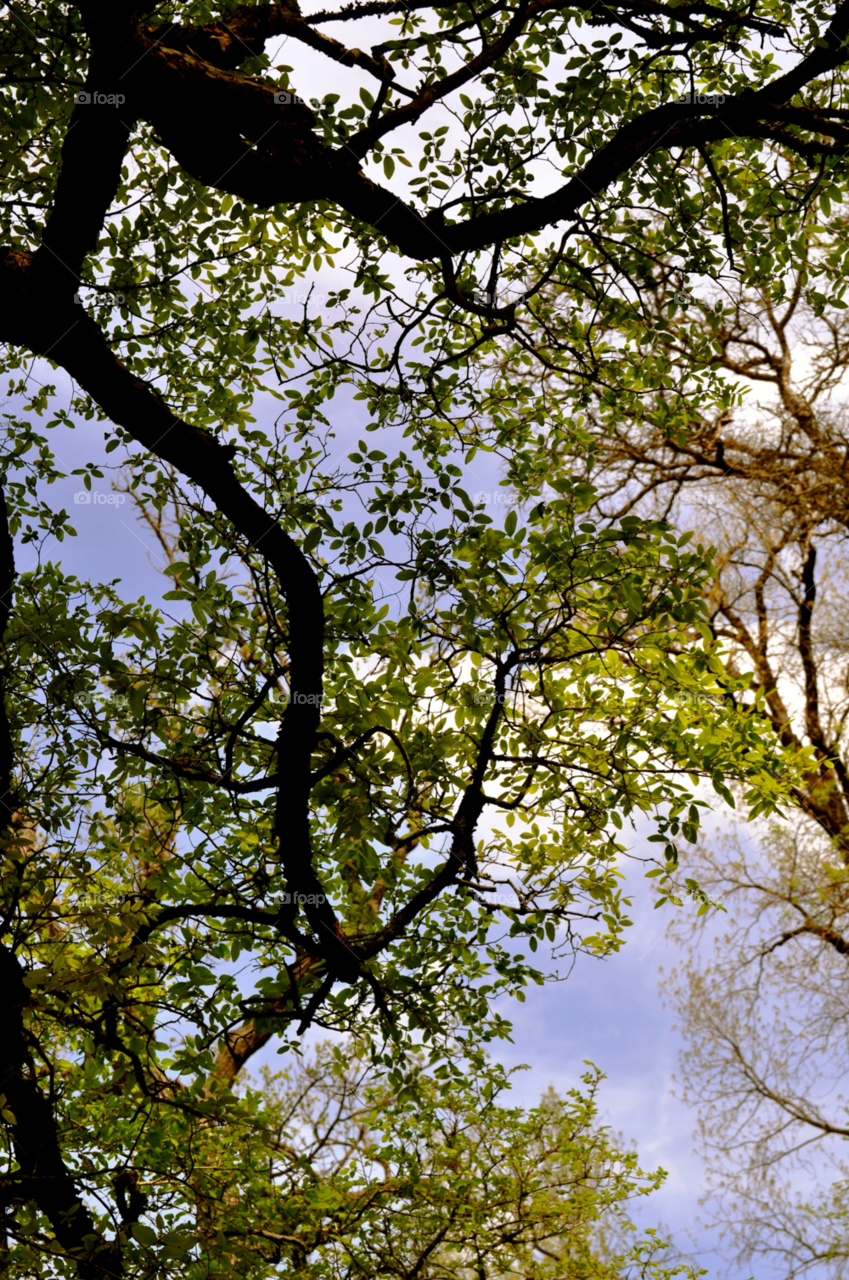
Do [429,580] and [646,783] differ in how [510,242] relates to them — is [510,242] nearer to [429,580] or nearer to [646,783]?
[429,580]

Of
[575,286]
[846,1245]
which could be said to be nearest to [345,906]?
[575,286]

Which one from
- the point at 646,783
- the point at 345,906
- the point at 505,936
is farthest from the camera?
the point at 345,906

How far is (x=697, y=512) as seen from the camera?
566 inches

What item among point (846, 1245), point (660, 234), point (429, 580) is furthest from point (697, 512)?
point (429, 580)

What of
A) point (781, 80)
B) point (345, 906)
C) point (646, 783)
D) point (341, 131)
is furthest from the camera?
point (345, 906)

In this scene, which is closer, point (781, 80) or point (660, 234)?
point (781, 80)

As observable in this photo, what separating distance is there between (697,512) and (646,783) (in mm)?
10331

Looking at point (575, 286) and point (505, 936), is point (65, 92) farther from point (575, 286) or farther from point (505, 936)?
point (505, 936)

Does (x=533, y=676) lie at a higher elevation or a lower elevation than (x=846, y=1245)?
higher

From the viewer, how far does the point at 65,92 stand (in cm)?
566

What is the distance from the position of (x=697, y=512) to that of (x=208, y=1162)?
441 inches

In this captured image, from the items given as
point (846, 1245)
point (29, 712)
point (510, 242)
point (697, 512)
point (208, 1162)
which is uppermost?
point (697, 512)

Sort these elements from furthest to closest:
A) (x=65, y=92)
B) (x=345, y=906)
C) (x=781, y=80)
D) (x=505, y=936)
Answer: (x=345, y=906) → (x=65, y=92) → (x=505, y=936) → (x=781, y=80)

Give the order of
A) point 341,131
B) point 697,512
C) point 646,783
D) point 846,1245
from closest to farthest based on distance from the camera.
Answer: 1. point 341,131
2. point 646,783
3. point 846,1245
4. point 697,512
